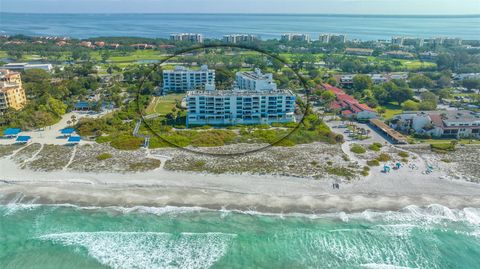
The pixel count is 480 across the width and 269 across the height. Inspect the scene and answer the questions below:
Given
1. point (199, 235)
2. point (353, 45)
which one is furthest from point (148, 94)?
point (353, 45)

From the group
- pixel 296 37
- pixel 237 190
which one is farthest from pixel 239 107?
pixel 296 37

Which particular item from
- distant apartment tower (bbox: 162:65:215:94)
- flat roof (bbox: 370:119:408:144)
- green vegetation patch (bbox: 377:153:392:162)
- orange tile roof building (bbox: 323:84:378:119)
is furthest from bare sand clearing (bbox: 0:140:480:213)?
distant apartment tower (bbox: 162:65:215:94)

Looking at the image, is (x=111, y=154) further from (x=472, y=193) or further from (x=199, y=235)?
(x=472, y=193)

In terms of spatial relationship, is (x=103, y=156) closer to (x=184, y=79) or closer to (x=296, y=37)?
(x=184, y=79)

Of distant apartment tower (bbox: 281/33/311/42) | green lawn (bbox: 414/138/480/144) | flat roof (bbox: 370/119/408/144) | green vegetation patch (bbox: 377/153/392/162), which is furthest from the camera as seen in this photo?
distant apartment tower (bbox: 281/33/311/42)

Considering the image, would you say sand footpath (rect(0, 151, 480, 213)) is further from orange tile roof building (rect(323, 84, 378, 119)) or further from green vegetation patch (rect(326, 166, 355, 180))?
orange tile roof building (rect(323, 84, 378, 119))

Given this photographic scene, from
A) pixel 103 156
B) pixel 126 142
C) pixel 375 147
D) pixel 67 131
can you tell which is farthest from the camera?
pixel 67 131
